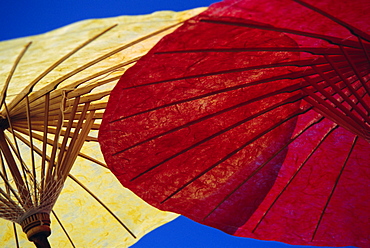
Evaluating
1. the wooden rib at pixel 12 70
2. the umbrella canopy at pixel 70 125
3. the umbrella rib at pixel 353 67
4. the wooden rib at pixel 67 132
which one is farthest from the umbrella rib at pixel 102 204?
the umbrella rib at pixel 353 67

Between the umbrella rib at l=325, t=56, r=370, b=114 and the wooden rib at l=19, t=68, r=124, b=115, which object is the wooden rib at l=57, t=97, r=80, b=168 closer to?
the wooden rib at l=19, t=68, r=124, b=115

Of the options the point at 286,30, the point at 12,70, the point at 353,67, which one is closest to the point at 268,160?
the point at 353,67

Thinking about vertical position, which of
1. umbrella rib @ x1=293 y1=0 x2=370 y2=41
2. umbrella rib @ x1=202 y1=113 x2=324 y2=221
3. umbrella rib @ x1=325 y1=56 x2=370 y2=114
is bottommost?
umbrella rib @ x1=202 y1=113 x2=324 y2=221

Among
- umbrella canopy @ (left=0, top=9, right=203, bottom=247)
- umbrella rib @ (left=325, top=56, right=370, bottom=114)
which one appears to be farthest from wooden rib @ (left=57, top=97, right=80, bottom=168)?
umbrella rib @ (left=325, top=56, right=370, bottom=114)

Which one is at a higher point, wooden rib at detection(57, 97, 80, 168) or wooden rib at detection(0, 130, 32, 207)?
wooden rib at detection(57, 97, 80, 168)

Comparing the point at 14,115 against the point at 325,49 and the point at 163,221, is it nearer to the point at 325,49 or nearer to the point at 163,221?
the point at 163,221

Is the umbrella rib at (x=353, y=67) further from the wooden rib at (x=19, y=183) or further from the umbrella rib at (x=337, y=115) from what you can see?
the wooden rib at (x=19, y=183)

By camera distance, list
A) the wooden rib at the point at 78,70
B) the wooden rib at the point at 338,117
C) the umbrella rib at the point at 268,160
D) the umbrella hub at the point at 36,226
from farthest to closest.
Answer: the umbrella rib at the point at 268,160 < the umbrella hub at the point at 36,226 < the wooden rib at the point at 338,117 < the wooden rib at the point at 78,70
